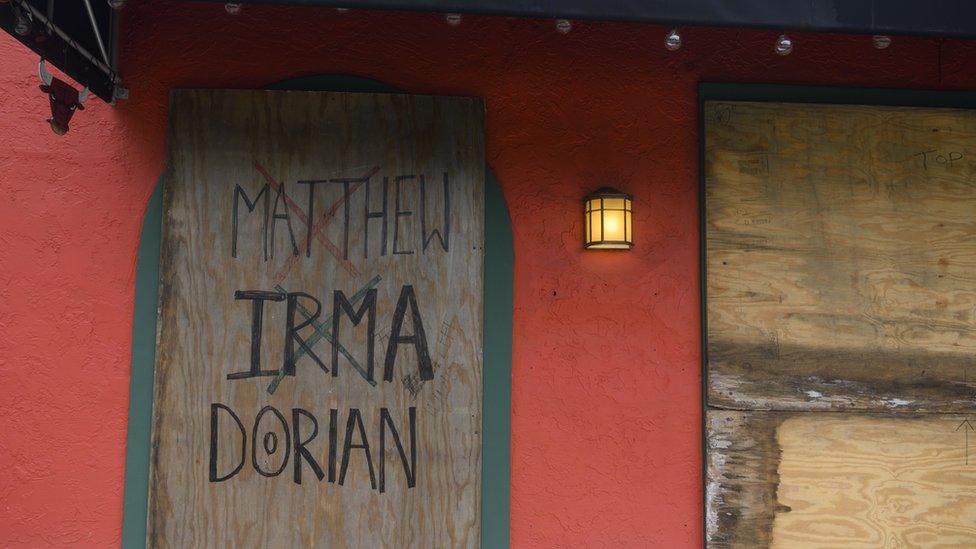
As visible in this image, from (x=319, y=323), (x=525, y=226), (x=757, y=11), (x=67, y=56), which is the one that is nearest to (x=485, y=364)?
(x=525, y=226)

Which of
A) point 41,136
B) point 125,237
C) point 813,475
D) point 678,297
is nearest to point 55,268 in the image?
point 125,237

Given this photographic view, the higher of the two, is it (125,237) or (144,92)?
(144,92)

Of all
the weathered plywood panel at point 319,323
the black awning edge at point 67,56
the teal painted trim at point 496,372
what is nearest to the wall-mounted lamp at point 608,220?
the teal painted trim at point 496,372

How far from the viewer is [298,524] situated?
3.19 metres

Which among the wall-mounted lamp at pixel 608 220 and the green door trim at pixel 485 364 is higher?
the wall-mounted lamp at pixel 608 220

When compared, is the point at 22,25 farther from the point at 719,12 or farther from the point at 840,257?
the point at 840,257

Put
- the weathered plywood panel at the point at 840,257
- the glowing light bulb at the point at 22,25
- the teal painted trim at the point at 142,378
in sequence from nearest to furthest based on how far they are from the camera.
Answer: the glowing light bulb at the point at 22,25
the teal painted trim at the point at 142,378
the weathered plywood panel at the point at 840,257

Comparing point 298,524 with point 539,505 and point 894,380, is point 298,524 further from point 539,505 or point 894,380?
point 894,380

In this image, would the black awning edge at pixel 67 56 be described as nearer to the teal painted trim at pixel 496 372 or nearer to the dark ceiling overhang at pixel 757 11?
the dark ceiling overhang at pixel 757 11

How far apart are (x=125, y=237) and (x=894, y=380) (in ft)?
13.2

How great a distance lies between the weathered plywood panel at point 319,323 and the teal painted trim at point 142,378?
0.08 metres

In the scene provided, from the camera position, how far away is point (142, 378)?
3.23 meters

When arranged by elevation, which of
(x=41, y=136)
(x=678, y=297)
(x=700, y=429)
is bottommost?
(x=700, y=429)

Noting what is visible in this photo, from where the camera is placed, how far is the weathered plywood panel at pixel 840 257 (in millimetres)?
3322
